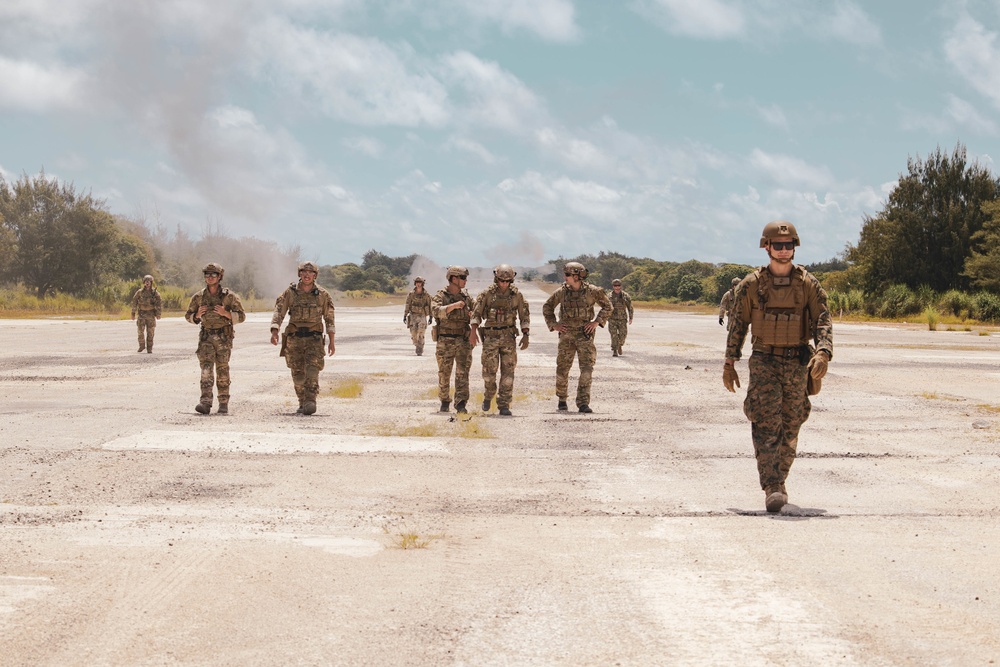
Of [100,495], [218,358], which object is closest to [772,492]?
[100,495]

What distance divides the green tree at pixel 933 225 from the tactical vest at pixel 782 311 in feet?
186

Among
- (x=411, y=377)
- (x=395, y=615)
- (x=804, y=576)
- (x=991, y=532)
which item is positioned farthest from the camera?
(x=411, y=377)

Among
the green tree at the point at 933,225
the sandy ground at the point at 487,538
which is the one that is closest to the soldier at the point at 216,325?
the sandy ground at the point at 487,538

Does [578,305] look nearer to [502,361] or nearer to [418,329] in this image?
[502,361]

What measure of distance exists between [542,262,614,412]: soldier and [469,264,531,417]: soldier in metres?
0.53

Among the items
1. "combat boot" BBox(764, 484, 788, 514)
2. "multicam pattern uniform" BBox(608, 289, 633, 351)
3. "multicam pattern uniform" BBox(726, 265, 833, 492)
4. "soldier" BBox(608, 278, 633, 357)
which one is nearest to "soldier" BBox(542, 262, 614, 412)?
"multicam pattern uniform" BBox(726, 265, 833, 492)

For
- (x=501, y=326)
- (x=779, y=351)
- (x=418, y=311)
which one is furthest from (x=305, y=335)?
(x=418, y=311)

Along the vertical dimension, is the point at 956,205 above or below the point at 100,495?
above

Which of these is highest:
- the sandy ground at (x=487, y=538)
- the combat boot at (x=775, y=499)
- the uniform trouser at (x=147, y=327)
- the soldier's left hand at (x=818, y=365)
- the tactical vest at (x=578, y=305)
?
the tactical vest at (x=578, y=305)

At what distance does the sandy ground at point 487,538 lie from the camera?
4863mm

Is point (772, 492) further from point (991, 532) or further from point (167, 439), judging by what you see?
point (167, 439)

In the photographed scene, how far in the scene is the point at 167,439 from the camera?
1141 centimetres

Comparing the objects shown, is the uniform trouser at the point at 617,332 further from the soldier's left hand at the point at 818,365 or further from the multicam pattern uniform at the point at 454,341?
the soldier's left hand at the point at 818,365

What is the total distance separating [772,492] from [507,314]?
6750 mm
